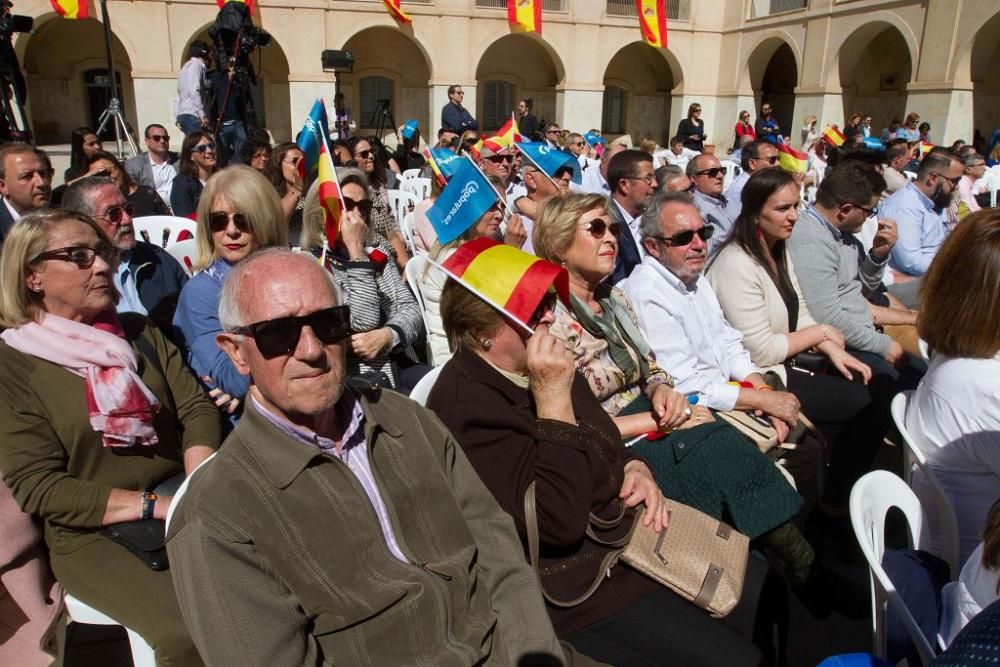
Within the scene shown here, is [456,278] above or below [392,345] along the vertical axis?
above

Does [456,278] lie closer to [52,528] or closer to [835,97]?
[52,528]

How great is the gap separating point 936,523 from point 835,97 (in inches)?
937

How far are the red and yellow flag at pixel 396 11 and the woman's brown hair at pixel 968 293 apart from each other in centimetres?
2154

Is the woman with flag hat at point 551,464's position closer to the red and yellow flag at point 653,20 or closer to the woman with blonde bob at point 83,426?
the woman with blonde bob at point 83,426

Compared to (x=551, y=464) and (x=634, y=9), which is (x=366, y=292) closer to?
(x=551, y=464)

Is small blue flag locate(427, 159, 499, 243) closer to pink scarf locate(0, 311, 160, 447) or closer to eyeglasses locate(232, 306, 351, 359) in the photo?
pink scarf locate(0, 311, 160, 447)

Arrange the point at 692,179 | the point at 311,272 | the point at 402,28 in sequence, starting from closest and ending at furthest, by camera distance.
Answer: the point at 311,272, the point at 692,179, the point at 402,28

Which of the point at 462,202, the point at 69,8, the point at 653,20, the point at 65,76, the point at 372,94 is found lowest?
the point at 462,202

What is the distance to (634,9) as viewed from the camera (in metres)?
25.2

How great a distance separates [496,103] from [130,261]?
1007 inches

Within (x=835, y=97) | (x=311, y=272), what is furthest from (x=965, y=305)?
(x=835, y=97)

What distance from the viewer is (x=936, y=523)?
2156mm

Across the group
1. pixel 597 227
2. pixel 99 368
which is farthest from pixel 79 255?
pixel 597 227

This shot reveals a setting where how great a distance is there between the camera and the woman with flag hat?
6.26ft
